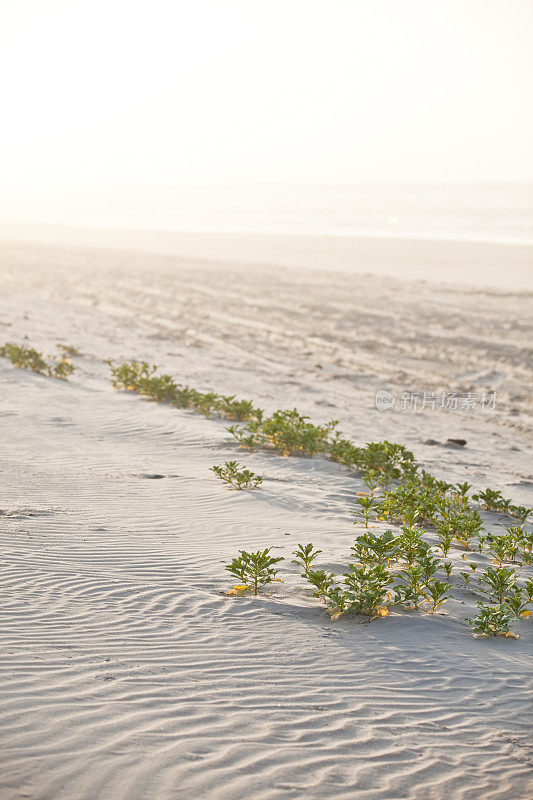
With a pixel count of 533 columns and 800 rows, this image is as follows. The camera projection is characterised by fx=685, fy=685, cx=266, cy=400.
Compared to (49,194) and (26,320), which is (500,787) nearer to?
(26,320)

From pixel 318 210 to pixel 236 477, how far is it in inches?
1959

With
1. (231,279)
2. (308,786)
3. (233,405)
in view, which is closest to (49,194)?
(231,279)

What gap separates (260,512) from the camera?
6.02 metres

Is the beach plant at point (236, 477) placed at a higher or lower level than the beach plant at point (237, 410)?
lower

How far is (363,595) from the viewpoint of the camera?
13.6 ft

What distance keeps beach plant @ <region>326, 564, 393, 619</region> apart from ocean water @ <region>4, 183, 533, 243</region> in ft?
105

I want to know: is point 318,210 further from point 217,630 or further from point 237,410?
point 217,630

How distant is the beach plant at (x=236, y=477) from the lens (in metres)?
6.47

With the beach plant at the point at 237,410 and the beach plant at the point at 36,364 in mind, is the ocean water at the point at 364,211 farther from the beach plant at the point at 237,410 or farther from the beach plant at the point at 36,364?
the beach plant at the point at 237,410

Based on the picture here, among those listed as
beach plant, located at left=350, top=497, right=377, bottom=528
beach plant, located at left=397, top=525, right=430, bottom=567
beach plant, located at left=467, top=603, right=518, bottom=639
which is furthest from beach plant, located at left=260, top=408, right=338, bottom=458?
beach plant, located at left=467, top=603, right=518, bottom=639

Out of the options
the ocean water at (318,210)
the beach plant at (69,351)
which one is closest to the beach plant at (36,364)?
the beach plant at (69,351)

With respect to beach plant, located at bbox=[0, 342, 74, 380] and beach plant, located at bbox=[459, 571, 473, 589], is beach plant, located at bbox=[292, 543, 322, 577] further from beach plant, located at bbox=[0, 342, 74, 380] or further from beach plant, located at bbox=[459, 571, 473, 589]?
beach plant, located at bbox=[0, 342, 74, 380]
